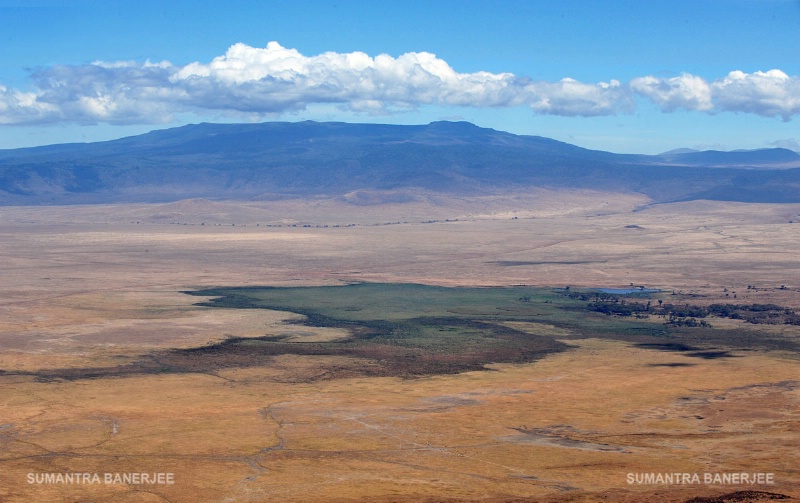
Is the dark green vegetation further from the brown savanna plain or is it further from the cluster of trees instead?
the brown savanna plain

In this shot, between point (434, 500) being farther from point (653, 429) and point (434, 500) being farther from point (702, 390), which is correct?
point (702, 390)

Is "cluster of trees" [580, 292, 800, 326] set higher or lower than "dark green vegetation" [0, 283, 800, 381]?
higher

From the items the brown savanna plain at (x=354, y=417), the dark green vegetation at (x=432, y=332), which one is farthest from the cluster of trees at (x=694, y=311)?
the brown savanna plain at (x=354, y=417)

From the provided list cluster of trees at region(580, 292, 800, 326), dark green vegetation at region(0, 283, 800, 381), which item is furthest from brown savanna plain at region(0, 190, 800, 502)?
cluster of trees at region(580, 292, 800, 326)

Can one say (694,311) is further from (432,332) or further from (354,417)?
(354,417)

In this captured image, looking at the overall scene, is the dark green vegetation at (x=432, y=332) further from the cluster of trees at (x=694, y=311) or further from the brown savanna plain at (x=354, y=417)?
the brown savanna plain at (x=354, y=417)

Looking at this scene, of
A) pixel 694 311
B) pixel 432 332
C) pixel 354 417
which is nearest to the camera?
pixel 354 417

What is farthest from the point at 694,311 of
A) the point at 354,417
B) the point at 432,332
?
the point at 354,417

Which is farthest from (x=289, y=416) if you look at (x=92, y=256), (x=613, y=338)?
(x=92, y=256)
